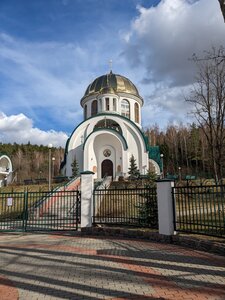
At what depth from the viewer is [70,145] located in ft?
115

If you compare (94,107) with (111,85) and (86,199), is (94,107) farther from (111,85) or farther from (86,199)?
(86,199)

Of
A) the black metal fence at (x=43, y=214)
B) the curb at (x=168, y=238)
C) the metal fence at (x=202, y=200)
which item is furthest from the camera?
the black metal fence at (x=43, y=214)

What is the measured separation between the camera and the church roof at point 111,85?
1526 inches

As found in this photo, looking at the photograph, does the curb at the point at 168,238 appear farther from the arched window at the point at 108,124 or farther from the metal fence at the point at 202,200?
the arched window at the point at 108,124

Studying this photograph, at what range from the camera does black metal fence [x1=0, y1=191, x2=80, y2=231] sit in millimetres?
11523

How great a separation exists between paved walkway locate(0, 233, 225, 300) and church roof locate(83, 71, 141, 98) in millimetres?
32360

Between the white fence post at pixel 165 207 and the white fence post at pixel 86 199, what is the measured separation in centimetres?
292

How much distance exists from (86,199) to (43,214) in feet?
17.1

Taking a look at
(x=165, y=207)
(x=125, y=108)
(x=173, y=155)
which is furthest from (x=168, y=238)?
(x=173, y=155)

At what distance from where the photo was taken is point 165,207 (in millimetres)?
8062

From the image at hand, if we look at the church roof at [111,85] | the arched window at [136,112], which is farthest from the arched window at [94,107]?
the arched window at [136,112]

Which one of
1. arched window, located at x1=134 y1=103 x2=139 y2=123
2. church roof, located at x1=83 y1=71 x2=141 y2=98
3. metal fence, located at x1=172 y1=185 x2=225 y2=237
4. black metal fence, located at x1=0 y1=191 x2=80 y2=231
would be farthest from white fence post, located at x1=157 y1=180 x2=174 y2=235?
→ arched window, located at x1=134 y1=103 x2=139 y2=123

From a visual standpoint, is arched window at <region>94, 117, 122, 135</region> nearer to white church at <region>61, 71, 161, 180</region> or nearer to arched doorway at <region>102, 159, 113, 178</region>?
white church at <region>61, 71, 161, 180</region>

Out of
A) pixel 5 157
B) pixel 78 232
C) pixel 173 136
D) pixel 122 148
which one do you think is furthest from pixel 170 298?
pixel 173 136
